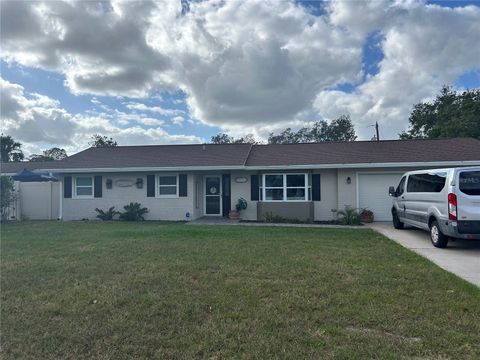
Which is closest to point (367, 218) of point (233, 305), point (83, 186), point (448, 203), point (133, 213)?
point (448, 203)

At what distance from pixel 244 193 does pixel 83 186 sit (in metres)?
8.12

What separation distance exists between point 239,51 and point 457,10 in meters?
8.52

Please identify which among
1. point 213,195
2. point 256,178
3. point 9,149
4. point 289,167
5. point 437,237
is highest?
point 9,149

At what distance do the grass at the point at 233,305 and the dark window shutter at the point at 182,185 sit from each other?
732cm

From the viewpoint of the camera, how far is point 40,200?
16.6 metres

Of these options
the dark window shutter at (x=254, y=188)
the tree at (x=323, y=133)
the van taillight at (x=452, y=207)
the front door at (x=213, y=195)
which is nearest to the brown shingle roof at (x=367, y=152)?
the dark window shutter at (x=254, y=188)

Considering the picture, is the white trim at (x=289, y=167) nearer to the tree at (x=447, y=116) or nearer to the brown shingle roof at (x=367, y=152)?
the brown shingle roof at (x=367, y=152)

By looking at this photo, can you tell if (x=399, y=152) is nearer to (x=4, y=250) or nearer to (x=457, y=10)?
(x=457, y=10)

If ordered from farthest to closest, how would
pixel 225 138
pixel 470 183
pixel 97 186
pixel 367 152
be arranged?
pixel 225 138 → pixel 97 186 → pixel 367 152 → pixel 470 183

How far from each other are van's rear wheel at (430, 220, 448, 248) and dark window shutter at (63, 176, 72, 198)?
15.5 metres

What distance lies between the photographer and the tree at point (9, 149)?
43281mm

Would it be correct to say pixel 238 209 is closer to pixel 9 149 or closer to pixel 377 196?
pixel 377 196

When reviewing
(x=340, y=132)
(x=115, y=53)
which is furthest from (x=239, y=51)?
(x=340, y=132)

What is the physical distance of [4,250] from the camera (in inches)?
311
